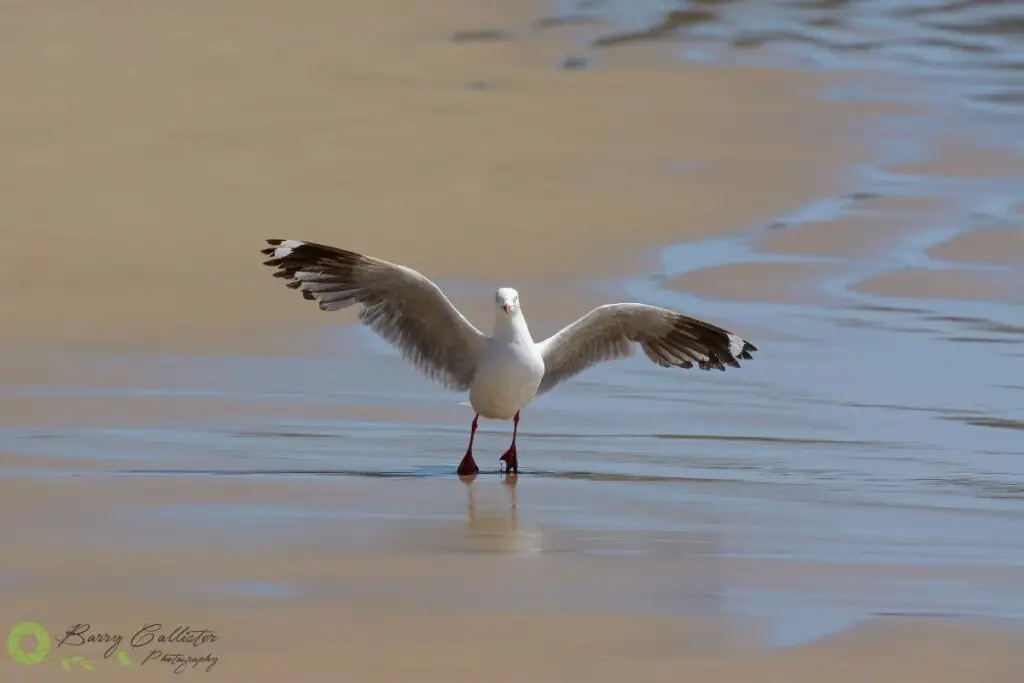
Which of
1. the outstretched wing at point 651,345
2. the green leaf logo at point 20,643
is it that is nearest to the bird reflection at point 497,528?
the outstretched wing at point 651,345

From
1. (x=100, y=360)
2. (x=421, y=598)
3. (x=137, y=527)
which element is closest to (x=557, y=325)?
(x=100, y=360)

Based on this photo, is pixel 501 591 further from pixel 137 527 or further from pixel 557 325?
pixel 557 325

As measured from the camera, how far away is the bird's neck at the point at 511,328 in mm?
8297

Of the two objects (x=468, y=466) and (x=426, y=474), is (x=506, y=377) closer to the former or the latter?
(x=468, y=466)

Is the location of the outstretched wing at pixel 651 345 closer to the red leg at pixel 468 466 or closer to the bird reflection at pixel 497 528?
the red leg at pixel 468 466

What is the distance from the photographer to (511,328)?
327 inches

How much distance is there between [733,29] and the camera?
20.7m

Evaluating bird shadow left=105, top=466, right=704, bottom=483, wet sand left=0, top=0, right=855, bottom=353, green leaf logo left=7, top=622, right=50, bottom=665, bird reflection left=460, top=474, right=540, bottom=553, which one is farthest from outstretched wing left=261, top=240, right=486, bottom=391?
green leaf logo left=7, top=622, right=50, bottom=665

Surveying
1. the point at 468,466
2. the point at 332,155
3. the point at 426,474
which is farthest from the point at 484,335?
the point at 332,155

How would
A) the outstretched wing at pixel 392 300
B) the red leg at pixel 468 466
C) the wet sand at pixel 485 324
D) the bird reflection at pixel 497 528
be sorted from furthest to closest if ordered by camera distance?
the outstretched wing at pixel 392 300 → the red leg at pixel 468 466 → the bird reflection at pixel 497 528 → the wet sand at pixel 485 324

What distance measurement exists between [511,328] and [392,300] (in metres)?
0.61

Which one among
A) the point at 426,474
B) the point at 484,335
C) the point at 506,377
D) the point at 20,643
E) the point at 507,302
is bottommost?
the point at 20,643

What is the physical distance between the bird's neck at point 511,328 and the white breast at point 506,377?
1.2 inches

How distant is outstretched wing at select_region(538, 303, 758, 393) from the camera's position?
8812mm
